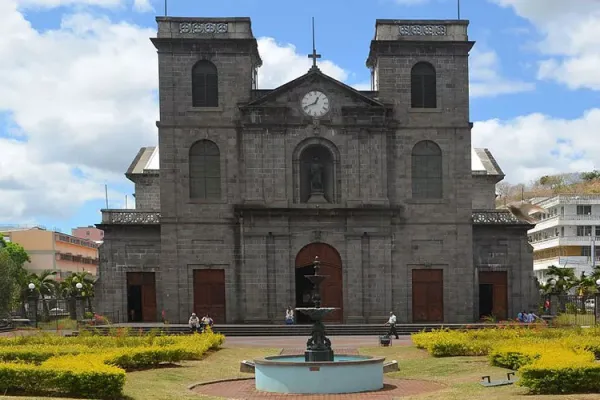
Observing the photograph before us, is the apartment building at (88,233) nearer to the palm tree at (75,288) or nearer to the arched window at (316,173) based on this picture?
the palm tree at (75,288)

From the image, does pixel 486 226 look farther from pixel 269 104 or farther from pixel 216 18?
pixel 216 18

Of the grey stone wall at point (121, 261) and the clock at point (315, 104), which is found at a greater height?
the clock at point (315, 104)

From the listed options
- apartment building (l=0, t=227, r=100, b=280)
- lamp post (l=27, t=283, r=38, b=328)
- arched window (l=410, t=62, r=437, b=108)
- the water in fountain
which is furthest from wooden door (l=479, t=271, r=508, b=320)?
apartment building (l=0, t=227, r=100, b=280)

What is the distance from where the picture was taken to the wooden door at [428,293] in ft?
151

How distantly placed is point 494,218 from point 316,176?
34.3 feet

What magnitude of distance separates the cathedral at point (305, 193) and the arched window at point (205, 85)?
77 millimetres

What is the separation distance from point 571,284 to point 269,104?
32.1 meters

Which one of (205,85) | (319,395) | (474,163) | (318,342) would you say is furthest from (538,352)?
(474,163)

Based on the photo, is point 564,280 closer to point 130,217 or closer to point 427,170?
point 427,170

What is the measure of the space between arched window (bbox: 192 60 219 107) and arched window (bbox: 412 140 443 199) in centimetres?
1132

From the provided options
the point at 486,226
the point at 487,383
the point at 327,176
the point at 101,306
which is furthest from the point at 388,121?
the point at 487,383

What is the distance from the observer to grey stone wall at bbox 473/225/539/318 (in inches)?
1850

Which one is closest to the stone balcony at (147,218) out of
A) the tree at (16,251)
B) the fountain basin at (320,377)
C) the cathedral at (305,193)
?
the cathedral at (305,193)

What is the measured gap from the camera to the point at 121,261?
46906 millimetres
